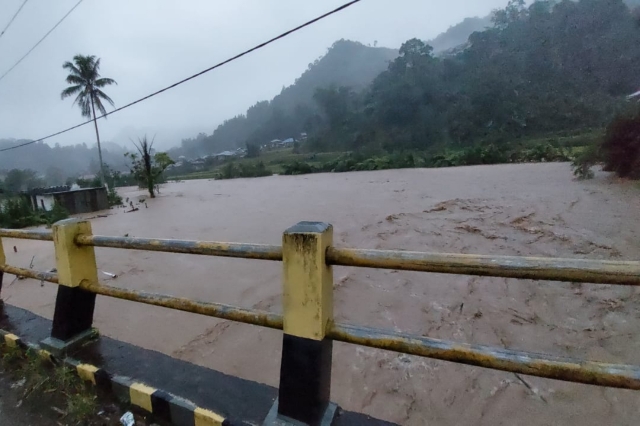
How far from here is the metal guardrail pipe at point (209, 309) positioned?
4.81 feet

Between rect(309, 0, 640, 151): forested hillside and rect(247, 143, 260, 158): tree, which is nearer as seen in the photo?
rect(309, 0, 640, 151): forested hillside

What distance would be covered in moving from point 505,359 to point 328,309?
1.86 feet

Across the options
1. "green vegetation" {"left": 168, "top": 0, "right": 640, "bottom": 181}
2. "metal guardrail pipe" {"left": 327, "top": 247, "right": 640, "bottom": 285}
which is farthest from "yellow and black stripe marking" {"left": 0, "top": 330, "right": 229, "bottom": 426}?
"green vegetation" {"left": 168, "top": 0, "right": 640, "bottom": 181}

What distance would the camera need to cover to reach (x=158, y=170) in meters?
19.9

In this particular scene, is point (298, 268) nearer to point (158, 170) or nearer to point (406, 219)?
point (406, 219)

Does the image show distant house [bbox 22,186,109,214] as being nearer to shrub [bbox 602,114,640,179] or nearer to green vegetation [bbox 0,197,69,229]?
green vegetation [bbox 0,197,69,229]

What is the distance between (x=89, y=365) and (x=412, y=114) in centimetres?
4254

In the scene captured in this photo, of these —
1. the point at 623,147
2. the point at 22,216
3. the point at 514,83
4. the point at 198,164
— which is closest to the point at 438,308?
the point at 623,147

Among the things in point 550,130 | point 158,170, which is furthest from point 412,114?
point 158,170

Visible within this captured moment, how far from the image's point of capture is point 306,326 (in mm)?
1324

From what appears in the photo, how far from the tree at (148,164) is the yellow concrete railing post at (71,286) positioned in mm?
17504

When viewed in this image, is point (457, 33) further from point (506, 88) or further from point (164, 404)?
point (164, 404)

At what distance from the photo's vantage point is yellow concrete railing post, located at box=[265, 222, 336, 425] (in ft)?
4.21

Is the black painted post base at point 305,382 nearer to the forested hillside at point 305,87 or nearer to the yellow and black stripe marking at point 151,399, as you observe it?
the yellow and black stripe marking at point 151,399
